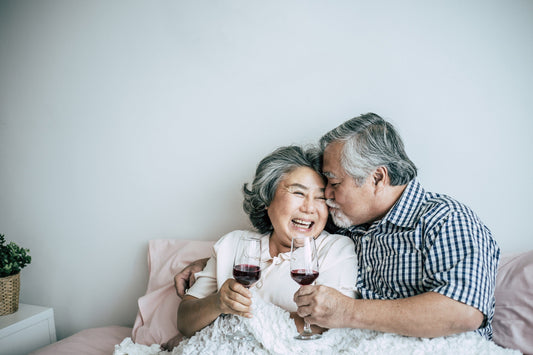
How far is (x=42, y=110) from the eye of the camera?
2.67 metres

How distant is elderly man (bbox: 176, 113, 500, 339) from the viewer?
1258mm

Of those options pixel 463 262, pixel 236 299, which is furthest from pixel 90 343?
pixel 463 262

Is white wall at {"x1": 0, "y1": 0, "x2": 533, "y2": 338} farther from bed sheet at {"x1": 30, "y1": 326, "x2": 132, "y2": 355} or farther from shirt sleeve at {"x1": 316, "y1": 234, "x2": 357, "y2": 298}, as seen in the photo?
shirt sleeve at {"x1": 316, "y1": 234, "x2": 357, "y2": 298}

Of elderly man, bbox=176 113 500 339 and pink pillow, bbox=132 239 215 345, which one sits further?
pink pillow, bbox=132 239 215 345

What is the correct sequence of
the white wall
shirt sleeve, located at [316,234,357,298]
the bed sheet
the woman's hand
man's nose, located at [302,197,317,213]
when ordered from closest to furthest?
the woman's hand → shirt sleeve, located at [316,234,357,298] → man's nose, located at [302,197,317,213] → the white wall → the bed sheet

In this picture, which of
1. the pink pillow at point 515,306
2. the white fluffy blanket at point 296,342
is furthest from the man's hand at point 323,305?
the pink pillow at point 515,306

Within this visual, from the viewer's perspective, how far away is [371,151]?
1.58m

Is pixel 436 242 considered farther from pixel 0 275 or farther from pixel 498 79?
pixel 0 275

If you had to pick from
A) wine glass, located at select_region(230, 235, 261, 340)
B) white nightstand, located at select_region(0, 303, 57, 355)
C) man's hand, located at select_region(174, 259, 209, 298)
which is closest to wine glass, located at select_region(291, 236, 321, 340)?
wine glass, located at select_region(230, 235, 261, 340)

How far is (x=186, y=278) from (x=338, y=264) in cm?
77

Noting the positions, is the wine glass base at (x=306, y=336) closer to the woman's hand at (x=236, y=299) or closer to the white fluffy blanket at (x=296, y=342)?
the white fluffy blanket at (x=296, y=342)

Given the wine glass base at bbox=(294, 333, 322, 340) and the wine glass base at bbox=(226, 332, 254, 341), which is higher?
the wine glass base at bbox=(294, 333, 322, 340)

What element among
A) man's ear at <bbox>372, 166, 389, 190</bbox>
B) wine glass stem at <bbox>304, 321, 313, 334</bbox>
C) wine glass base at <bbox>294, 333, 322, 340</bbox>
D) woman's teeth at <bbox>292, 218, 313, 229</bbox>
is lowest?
wine glass base at <bbox>294, 333, 322, 340</bbox>

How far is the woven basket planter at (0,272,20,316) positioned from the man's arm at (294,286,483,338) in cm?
193
